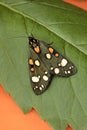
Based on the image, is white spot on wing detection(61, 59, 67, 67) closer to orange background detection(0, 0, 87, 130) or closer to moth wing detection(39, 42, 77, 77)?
moth wing detection(39, 42, 77, 77)

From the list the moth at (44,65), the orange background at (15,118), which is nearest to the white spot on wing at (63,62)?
the moth at (44,65)

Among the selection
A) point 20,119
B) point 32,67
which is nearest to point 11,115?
point 20,119

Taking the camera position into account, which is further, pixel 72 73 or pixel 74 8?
pixel 74 8

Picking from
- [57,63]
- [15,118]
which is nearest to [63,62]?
[57,63]

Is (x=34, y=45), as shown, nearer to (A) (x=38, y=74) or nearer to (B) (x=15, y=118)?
(A) (x=38, y=74)

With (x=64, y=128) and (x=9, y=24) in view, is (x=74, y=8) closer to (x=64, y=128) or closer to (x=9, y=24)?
(x=9, y=24)

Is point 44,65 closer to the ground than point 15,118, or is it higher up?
higher up
